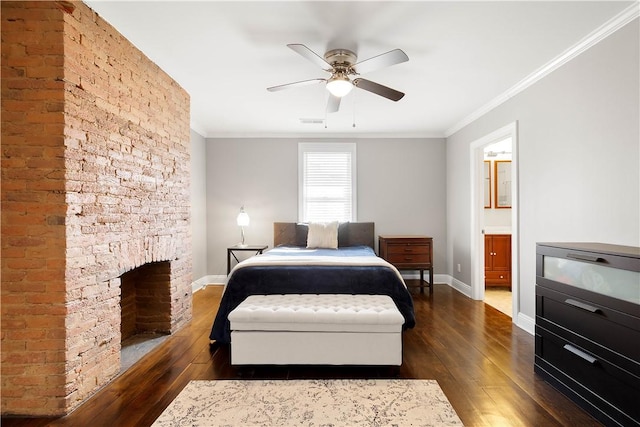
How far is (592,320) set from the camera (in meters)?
1.97

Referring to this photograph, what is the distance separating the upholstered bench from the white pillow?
93.5 inches

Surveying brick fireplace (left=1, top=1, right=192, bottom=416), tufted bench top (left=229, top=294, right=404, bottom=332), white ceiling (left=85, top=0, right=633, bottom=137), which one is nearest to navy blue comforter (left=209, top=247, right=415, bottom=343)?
tufted bench top (left=229, top=294, right=404, bottom=332)

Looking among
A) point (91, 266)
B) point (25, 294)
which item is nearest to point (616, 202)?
point (91, 266)

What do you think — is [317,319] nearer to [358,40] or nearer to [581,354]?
[581,354]

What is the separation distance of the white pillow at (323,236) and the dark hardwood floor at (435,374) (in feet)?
5.55

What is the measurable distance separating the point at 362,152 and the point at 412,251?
187 cm

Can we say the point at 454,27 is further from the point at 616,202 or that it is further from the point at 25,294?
the point at 25,294

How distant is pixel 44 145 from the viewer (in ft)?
6.46

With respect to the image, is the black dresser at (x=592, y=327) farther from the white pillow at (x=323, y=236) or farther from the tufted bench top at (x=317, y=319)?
the white pillow at (x=323, y=236)

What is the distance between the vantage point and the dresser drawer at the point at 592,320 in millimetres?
1744

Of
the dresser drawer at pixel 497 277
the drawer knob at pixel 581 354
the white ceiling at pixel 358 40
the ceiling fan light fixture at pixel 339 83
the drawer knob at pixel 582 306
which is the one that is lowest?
the dresser drawer at pixel 497 277

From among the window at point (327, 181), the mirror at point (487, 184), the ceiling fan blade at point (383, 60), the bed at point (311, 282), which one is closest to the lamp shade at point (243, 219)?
the window at point (327, 181)

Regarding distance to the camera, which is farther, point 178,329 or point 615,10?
point 178,329

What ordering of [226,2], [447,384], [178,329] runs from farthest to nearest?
[178,329], [447,384], [226,2]
